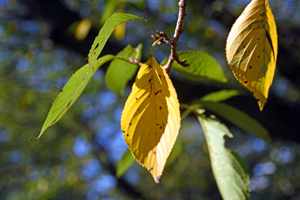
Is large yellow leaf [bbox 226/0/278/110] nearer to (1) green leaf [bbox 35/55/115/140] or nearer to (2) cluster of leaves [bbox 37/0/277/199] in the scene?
(2) cluster of leaves [bbox 37/0/277/199]

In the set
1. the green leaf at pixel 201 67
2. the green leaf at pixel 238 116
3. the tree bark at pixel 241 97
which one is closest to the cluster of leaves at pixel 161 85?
the green leaf at pixel 201 67

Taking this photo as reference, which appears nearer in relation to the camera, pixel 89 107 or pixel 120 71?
pixel 120 71

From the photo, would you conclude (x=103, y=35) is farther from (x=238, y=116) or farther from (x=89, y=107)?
(x=89, y=107)

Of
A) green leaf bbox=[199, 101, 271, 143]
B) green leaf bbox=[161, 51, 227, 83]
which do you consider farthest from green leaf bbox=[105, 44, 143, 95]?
green leaf bbox=[199, 101, 271, 143]

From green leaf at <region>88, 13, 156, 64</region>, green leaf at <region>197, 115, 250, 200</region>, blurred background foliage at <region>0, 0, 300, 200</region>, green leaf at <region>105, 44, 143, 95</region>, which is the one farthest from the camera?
blurred background foliage at <region>0, 0, 300, 200</region>

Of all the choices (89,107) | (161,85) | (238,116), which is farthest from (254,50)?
(89,107)
